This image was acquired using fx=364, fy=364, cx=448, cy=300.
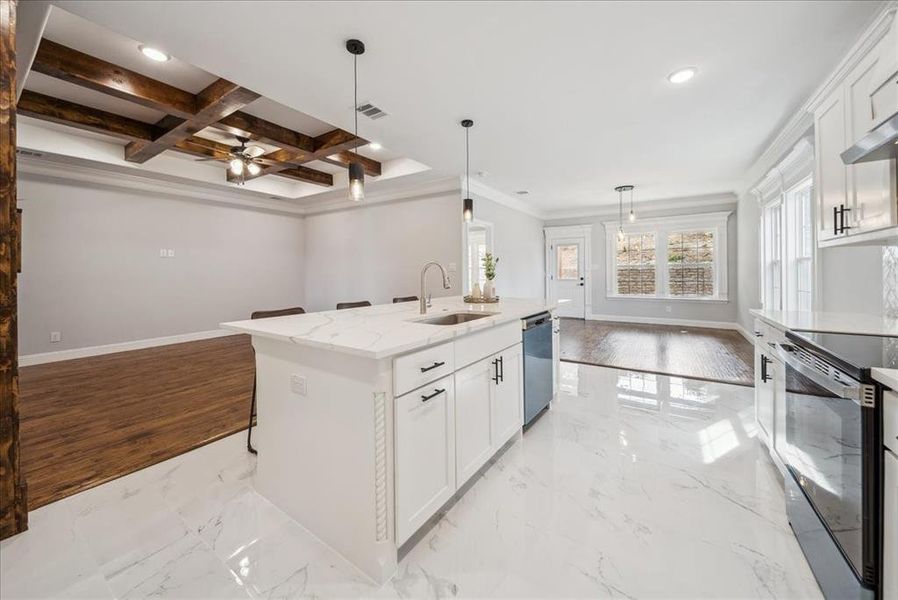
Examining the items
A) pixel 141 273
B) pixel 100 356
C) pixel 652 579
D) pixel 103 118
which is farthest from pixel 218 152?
pixel 652 579

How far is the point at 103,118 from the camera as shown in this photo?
3.65m

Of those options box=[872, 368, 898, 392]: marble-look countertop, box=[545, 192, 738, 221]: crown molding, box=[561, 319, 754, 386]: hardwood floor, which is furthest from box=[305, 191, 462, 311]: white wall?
box=[872, 368, 898, 392]: marble-look countertop

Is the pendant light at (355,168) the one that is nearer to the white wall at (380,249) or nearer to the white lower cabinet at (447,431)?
the white lower cabinet at (447,431)

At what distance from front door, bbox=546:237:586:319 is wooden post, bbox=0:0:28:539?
8.07m

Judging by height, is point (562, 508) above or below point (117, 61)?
below

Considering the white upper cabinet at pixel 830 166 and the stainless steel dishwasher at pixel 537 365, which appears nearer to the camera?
the white upper cabinet at pixel 830 166

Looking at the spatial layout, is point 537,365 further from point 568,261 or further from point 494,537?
point 568,261

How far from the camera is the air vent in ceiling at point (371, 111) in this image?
306cm

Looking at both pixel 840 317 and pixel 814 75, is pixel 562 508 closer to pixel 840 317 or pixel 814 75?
pixel 840 317

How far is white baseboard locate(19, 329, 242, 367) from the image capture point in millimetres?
4625

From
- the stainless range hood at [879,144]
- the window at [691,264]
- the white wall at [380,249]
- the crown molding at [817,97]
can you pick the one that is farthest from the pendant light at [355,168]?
the window at [691,264]

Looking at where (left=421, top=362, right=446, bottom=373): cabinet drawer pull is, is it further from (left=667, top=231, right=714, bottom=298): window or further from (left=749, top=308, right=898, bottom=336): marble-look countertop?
(left=667, top=231, right=714, bottom=298): window

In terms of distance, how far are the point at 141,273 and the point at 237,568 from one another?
5701 mm

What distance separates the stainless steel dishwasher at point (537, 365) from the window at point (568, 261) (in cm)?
580
